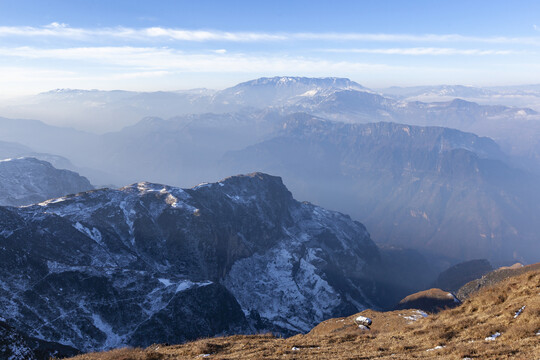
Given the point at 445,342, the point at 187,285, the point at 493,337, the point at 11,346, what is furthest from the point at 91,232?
the point at 493,337

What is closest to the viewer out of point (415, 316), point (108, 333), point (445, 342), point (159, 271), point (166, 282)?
point (445, 342)

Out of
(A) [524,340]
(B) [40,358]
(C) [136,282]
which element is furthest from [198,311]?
(A) [524,340]

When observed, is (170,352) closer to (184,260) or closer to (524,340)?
(524,340)

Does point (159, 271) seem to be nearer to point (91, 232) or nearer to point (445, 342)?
point (91, 232)

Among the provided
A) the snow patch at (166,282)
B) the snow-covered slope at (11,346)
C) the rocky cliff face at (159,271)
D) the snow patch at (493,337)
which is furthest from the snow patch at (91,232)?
the snow patch at (493,337)

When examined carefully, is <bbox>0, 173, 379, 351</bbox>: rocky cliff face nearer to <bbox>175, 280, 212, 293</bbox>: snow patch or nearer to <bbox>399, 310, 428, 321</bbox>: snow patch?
<bbox>175, 280, 212, 293</bbox>: snow patch

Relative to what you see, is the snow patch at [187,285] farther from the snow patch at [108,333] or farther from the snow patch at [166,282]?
the snow patch at [108,333]

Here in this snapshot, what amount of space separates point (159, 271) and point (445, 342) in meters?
110

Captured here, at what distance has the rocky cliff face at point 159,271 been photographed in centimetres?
7975

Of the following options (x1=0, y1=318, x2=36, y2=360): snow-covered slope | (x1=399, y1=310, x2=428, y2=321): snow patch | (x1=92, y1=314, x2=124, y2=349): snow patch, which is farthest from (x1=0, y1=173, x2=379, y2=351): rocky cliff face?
(x1=399, y1=310, x2=428, y2=321): snow patch

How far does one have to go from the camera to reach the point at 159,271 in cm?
12169

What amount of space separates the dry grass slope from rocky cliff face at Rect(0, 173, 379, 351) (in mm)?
54095

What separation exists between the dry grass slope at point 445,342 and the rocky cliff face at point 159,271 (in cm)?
5410

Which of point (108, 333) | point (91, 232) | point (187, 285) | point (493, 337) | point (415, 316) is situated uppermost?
point (493, 337)
